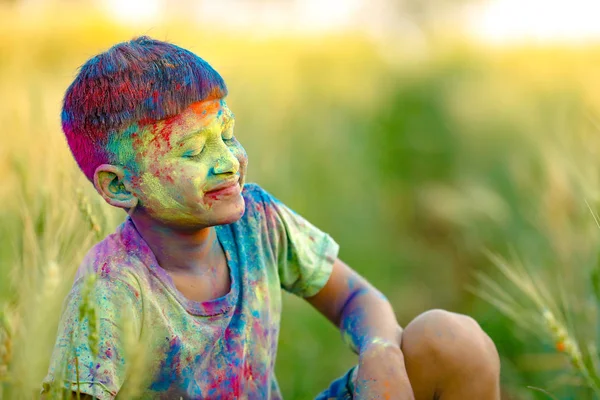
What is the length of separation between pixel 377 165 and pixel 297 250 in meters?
3.81

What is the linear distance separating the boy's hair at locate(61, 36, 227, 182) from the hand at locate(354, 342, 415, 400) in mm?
564

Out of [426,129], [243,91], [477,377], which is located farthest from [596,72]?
[477,377]

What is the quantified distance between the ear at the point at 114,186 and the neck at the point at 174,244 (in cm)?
4

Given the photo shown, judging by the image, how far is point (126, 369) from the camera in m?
1.50

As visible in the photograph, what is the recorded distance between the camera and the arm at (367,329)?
173 cm

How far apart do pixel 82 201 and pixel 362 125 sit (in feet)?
14.1

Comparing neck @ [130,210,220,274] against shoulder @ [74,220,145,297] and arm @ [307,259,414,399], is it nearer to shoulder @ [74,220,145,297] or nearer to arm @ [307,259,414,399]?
shoulder @ [74,220,145,297]

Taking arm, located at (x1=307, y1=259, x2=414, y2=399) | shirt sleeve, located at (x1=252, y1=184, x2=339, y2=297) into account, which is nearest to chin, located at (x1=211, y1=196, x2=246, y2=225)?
shirt sleeve, located at (x1=252, y1=184, x2=339, y2=297)

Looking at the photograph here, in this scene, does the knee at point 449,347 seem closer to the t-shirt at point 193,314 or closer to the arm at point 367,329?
→ the arm at point 367,329

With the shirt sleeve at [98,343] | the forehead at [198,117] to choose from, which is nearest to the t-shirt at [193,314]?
the shirt sleeve at [98,343]

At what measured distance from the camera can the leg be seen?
1767mm

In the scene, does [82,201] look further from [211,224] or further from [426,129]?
[426,129]

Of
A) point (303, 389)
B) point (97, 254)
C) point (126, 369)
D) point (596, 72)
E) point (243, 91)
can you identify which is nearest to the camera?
point (126, 369)

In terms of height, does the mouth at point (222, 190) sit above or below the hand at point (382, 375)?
above
